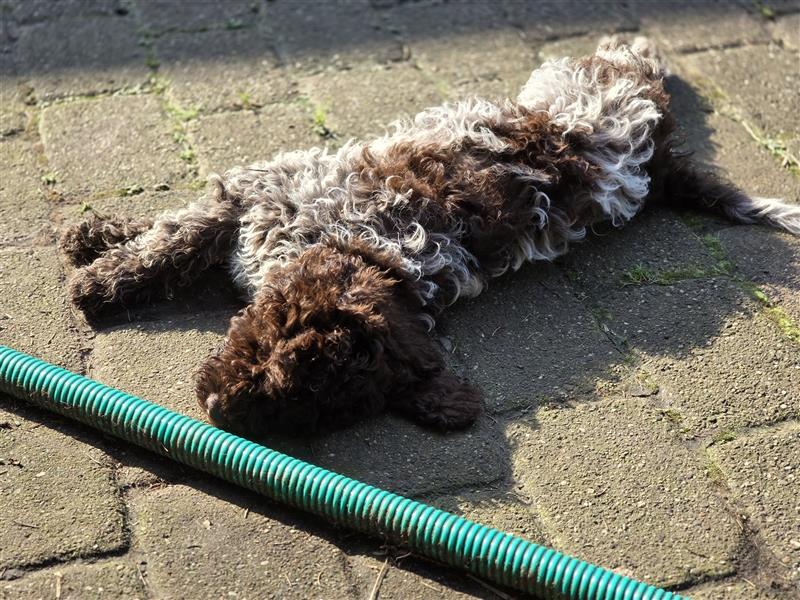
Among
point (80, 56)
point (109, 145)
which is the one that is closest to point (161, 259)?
point (109, 145)

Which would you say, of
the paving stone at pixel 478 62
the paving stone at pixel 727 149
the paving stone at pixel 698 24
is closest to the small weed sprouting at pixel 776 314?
the paving stone at pixel 727 149

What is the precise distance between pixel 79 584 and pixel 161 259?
58.5 inches

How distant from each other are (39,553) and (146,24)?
388cm

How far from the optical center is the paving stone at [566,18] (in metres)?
6.62

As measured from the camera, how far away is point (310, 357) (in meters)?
3.76

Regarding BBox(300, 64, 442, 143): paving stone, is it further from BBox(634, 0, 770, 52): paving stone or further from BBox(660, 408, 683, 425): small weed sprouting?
BBox(660, 408, 683, 425): small weed sprouting

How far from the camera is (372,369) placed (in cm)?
387

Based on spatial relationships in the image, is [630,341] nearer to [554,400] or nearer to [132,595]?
[554,400]

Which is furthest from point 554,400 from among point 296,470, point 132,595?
point 132,595

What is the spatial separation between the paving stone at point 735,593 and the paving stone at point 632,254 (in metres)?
1.55

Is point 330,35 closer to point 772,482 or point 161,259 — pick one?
point 161,259

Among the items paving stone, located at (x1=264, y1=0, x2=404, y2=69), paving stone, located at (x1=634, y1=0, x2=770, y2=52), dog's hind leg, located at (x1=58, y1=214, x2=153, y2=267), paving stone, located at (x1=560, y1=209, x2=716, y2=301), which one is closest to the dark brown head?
dog's hind leg, located at (x1=58, y1=214, x2=153, y2=267)

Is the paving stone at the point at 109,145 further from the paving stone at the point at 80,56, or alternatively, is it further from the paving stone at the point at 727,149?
the paving stone at the point at 727,149

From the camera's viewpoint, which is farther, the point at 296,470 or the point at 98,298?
the point at 98,298
